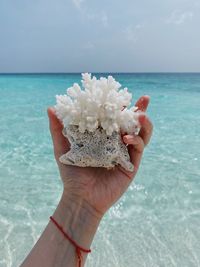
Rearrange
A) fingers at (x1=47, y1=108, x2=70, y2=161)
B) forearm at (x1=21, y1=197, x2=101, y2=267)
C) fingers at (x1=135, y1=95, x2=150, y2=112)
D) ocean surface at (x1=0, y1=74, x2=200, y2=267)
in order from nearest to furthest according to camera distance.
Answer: forearm at (x1=21, y1=197, x2=101, y2=267) < fingers at (x1=135, y1=95, x2=150, y2=112) < fingers at (x1=47, y1=108, x2=70, y2=161) < ocean surface at (x1=0, y1=74, x2=200, y2=267)

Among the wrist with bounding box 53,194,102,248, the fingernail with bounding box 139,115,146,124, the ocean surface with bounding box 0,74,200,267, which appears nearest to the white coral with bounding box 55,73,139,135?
the fingernail with bounding box 139,115,146,124

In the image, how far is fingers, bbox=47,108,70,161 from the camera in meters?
1.80

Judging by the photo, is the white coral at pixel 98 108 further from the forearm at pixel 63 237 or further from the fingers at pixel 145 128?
the forearm at pixel 63 237

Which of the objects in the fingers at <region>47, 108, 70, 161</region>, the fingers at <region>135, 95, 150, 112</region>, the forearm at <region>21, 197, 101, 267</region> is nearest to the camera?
the forearm at <region>21, 197, 101, 267</region>

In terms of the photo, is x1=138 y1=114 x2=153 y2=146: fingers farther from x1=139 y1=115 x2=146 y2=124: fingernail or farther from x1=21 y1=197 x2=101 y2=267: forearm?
x1=21 y1=197 x2=101 y2=267: forearm

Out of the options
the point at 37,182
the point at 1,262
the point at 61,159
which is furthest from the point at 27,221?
the point at 61,159

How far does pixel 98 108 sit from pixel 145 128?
233 millimetres

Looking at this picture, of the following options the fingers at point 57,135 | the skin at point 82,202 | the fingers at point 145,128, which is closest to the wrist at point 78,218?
the skin at point 82,202

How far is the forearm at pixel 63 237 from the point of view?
1.57 meters

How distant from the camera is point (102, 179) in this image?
1717 mm

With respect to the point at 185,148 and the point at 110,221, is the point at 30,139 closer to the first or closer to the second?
the point at 185,148

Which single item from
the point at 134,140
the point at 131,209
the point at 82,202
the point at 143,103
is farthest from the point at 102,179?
the point at 131,209

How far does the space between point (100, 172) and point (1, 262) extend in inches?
95.6

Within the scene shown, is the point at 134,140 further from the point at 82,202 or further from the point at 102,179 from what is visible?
the point at 82,202
